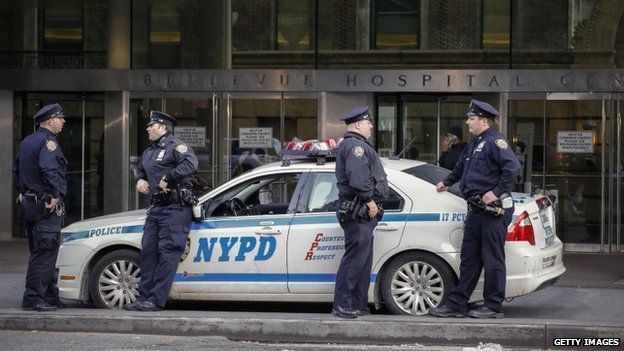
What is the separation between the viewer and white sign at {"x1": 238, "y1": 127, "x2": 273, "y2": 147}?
17.4m

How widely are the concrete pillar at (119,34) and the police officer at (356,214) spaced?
30.9ft

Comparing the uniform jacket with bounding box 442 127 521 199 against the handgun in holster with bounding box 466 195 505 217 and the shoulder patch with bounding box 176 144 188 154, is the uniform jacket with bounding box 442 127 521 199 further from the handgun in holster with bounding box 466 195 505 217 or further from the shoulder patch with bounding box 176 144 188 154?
the shoulder patch with bounding box 176 144 188 154

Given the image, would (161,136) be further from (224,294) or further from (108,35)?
(108,35)

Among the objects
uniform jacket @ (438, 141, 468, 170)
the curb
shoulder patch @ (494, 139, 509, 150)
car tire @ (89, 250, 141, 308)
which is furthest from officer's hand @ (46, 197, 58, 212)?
uniform jacket @ (438, 141, 468, 170)

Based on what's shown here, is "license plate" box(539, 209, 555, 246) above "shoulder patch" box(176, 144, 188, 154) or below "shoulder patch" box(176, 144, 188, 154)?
below

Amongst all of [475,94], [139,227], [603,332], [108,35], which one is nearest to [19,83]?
[108,35]

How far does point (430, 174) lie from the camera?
9984 mm

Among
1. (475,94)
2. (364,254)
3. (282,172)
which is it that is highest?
(475,94)

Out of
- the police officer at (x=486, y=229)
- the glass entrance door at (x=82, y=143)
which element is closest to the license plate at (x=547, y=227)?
the police officer at (x=486, y=229)

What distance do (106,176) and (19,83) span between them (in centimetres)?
205

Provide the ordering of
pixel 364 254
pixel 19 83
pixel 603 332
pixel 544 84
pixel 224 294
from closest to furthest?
pixel 603 332
pixel 364 254
pixel 224 294
pixel 544 84
pixel 19 83

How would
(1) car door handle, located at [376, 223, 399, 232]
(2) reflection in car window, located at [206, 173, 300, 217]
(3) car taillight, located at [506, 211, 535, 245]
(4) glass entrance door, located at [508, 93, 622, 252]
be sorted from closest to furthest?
1. (3) car taillight, located at [506, 211, 535, 245]
2. (1) car door handle, located at [376, 223, 399, 232]
3. (2) reflection in car window, located at [206, 173, 300, 217]
4. (4) glass entrance door, located at [508, 93, 622, 252]

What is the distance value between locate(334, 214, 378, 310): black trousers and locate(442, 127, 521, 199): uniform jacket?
89 cm

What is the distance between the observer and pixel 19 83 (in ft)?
57.1
